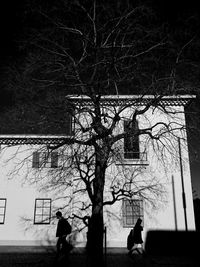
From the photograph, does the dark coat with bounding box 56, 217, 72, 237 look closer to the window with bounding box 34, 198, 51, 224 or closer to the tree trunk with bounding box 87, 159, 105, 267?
the tree trunk with bounding box 87, 159, 105, 267

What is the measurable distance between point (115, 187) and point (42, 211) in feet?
14.5

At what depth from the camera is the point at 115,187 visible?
14.5 metres

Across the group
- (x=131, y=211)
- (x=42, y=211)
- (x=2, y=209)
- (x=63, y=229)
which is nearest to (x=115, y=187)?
(x=131, y=211)

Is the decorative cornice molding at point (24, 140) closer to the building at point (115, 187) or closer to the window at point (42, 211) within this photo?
the building at point (115, 187)

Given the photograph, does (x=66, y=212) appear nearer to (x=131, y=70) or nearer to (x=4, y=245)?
(x=4, y=245)

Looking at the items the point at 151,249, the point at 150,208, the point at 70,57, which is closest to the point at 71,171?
the point at 150,208

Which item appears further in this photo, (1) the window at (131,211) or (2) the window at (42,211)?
(2) the window at (42,211)

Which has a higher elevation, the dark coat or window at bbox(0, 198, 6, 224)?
window at bbox(0, 198, 6, 224)

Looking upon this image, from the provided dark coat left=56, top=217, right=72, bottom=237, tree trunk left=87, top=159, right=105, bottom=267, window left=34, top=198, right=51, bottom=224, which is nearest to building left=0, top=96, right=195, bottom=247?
window left=34, top=198, right=51, bottom=224

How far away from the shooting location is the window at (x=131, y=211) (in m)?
14.4

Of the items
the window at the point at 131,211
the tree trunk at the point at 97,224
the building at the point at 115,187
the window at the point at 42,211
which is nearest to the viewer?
the tree trunk at the point at 97,224

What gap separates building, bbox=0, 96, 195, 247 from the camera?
46.6 feet

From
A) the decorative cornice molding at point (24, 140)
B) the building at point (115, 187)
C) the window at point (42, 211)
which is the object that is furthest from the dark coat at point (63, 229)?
the decorative cornice molding at point (24, 140)

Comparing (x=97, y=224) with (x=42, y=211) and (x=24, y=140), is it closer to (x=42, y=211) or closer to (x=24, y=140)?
(x=42, y=211)
